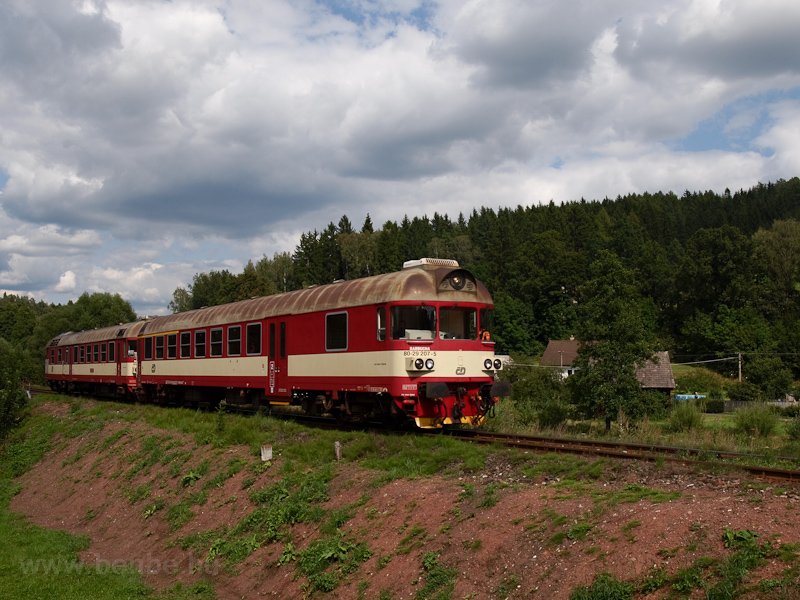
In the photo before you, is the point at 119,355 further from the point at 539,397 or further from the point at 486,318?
the point at 486,318

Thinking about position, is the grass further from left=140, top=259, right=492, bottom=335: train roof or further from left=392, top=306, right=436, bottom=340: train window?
left=140, top=259, right=492, bottom=335: train roof

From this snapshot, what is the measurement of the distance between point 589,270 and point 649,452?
53.9m

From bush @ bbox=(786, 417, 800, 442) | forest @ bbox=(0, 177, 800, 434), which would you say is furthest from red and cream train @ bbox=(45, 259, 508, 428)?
forest @ bbox=(0, 177, 800, 434)

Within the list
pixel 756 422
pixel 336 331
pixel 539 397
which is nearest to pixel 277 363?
pixel 336 331

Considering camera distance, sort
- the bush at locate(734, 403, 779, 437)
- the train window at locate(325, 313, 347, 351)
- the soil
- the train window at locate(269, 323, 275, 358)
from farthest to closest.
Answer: the train window at locate(269, 323, 275, 358) → the bush at locate(734, 403, 779, 437) → the train window at locate(325, 313, 347, 351) → the soil

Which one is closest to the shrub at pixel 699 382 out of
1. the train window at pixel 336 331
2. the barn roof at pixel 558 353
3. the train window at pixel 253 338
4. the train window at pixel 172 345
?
the barn roof at pixel 558 353

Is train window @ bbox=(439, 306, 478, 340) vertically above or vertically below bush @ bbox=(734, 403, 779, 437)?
above

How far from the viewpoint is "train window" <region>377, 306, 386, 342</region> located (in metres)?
16.3

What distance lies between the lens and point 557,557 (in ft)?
27.3

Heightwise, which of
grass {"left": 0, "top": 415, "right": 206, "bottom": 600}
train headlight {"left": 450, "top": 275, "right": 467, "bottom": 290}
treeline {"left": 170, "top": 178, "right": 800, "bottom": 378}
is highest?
treeline {"left": 170, "top": 178, "right": 800, "bottom": 378}

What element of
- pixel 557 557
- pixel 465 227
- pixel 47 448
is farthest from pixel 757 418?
pixel 465 227

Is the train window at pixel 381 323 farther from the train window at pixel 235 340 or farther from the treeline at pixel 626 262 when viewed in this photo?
the treeline at pixel 626 262

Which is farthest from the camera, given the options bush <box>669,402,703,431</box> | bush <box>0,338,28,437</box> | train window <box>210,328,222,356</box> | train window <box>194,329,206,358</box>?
bush <box>0,338,28,437</box>

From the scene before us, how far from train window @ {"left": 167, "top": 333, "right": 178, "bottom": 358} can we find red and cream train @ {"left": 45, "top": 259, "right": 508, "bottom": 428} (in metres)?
4.18
